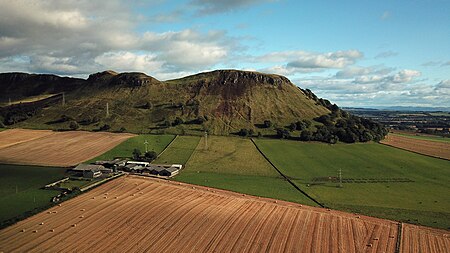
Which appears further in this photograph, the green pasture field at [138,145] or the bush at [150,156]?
the green pasture field at [138,145]

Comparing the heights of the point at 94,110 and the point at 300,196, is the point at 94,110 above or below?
above

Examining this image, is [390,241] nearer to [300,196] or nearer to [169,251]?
[300,196]

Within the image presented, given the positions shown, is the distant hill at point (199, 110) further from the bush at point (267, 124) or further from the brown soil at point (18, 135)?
the brown soil at point (18, 135)

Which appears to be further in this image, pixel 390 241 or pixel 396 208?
pixel 396 208

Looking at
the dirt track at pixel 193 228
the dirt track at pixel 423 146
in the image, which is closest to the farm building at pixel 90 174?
the dirt track at pixel 193 228

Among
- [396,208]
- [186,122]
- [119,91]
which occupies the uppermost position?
[119,91]

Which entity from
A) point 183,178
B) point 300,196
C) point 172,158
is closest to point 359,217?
point 300,196

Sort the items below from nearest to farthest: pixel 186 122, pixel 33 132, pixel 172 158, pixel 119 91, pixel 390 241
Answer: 1. pixel 390 241
2. pixel 172 158
3. pixel 33 132
4. pixel 186 122
5. pixel 119 91
